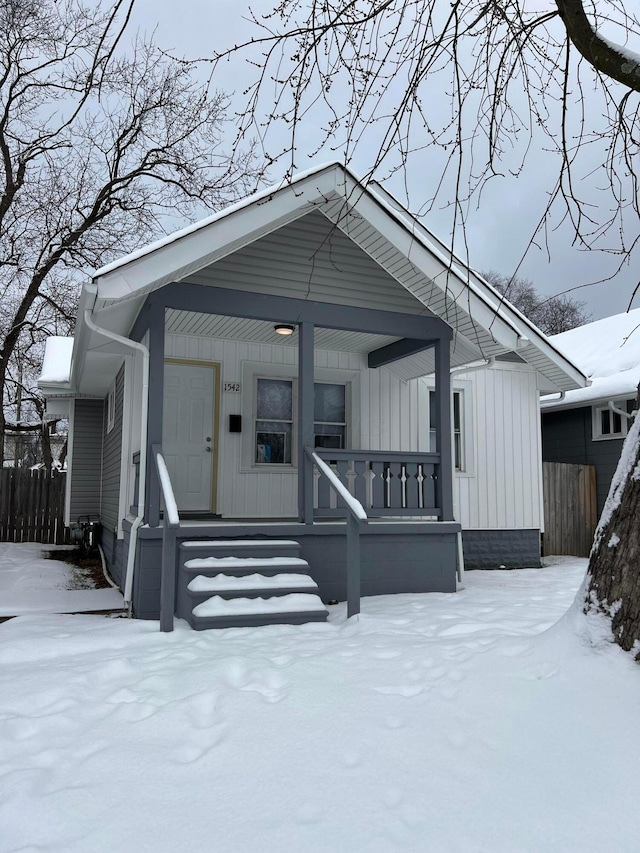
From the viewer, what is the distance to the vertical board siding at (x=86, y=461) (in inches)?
493

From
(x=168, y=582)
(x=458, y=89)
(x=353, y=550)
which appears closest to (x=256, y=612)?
(x=168, y=582)

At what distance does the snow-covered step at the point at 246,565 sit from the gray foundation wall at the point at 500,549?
463 cm

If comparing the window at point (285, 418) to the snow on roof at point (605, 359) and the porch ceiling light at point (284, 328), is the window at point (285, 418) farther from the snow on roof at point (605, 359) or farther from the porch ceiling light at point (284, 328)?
the snow on roof at point (605, 359)

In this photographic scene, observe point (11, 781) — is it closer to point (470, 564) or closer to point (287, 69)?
point (287, 69)

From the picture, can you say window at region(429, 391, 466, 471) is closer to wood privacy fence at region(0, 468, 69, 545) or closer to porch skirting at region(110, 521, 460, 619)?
porch skirting at region(110, 521, 460, 619)

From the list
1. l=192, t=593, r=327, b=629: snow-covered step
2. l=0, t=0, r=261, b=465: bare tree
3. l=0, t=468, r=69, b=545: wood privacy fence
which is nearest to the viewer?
l=192, t=593, r=327, b=629: snow-covered step

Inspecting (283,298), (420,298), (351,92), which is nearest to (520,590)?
(420,298)

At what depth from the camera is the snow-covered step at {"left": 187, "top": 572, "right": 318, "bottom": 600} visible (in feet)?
17.2

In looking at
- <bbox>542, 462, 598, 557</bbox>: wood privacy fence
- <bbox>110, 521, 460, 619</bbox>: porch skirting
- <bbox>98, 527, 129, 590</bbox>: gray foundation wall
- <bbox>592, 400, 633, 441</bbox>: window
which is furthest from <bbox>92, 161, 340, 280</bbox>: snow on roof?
<bbox>592, 400, 633, 441</bbox>: window

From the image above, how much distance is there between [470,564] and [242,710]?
23.4ft

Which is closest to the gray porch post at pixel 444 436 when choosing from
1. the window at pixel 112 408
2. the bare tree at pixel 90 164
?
the window at pixel 112 408

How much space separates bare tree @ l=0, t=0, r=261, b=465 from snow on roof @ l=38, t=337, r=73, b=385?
364cm

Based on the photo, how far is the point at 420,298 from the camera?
7281 millimetres

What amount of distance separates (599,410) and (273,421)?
21.2ft
